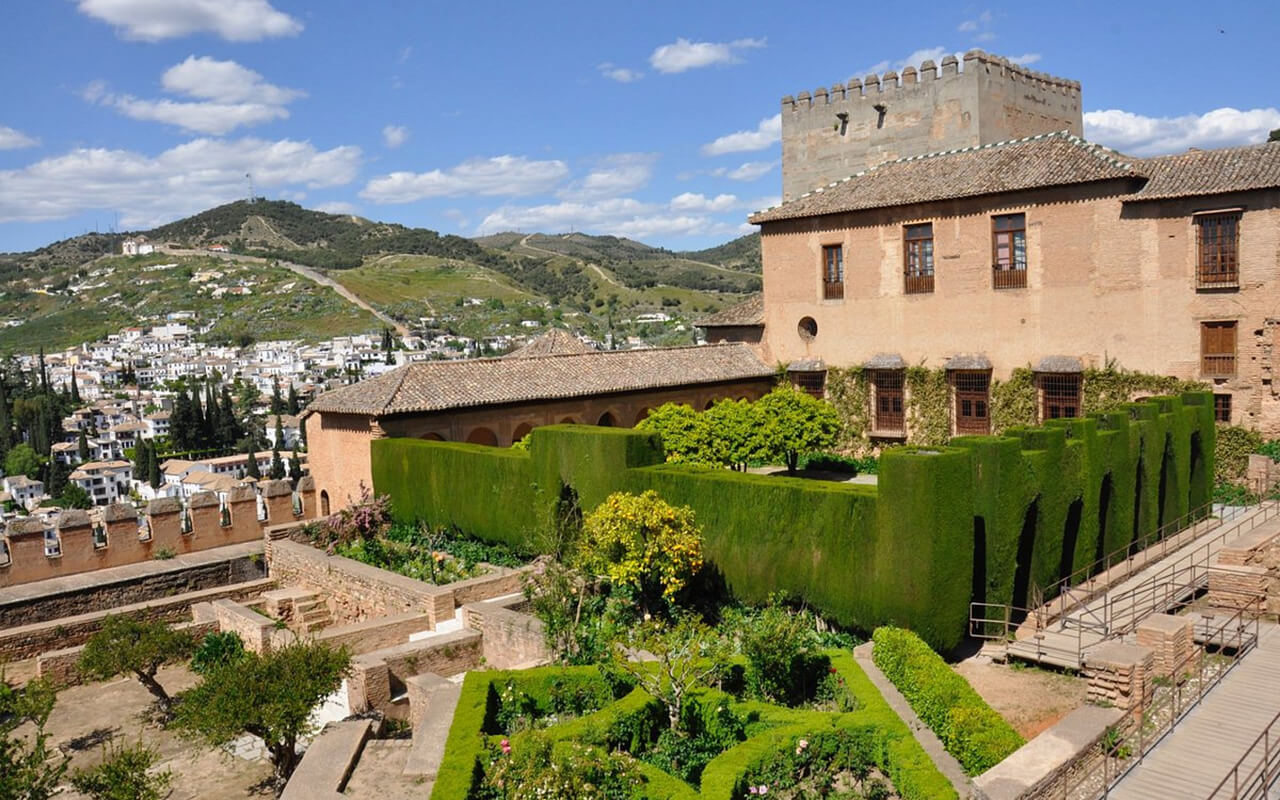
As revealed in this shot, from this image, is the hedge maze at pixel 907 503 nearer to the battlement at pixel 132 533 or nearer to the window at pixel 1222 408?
the window at pixel 1222 408

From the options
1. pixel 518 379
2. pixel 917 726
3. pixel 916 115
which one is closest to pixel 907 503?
pixel 917 726

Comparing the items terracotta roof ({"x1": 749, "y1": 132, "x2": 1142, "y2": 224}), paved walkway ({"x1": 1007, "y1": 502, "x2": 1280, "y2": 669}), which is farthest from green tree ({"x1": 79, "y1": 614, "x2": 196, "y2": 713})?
terracotta roof ({"x1": 749, "y1": 132, "x2": 1142, "y2": 224})

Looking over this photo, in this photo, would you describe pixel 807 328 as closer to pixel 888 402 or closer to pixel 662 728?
pixel 888 402

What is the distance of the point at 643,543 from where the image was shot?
1486cm

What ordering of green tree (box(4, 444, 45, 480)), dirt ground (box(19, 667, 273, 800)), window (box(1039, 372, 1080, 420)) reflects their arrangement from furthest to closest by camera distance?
1. green tree (box(4, 444, 45, 480))
2. window (box(1039, 372, 1080, 420))
3. dirt ground (box(19, 667, 273, 800))

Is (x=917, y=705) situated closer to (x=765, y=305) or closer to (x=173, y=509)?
(x=173, y=509)

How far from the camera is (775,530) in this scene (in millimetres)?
15258

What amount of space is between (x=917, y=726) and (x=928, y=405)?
1760 cm

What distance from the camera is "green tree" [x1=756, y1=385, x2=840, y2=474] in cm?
2378

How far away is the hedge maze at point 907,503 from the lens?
13.6m

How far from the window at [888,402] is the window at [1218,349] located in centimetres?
800

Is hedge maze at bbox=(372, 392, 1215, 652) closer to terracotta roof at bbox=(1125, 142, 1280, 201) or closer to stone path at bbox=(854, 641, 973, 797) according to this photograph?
stone path at bbox=(854, 641, 973, 797)

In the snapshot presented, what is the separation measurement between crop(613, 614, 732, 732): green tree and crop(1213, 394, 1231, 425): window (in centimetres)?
1658

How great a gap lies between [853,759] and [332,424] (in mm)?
17681
